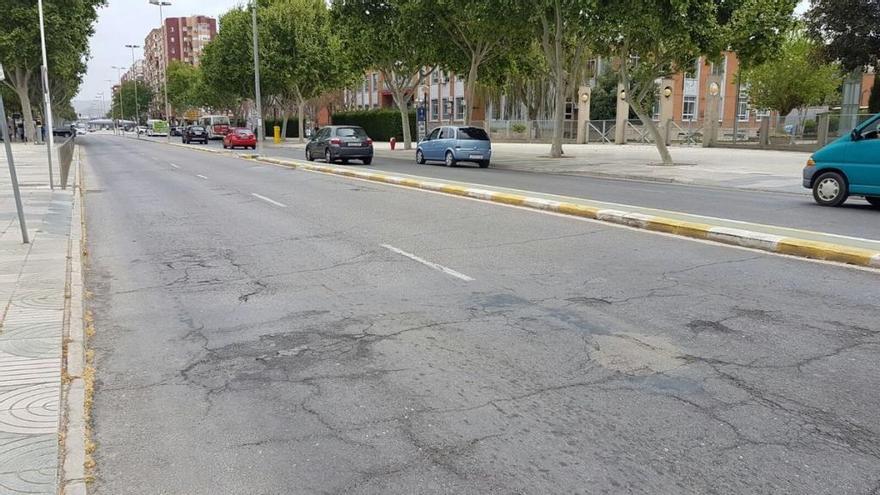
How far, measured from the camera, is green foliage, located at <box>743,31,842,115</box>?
5109cm

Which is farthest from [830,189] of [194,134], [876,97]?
[194,134]

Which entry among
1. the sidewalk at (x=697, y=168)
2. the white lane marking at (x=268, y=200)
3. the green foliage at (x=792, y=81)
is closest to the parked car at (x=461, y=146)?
the sidewalk at (x=697, y=168)

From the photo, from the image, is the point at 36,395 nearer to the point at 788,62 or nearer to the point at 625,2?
the point at 625,2

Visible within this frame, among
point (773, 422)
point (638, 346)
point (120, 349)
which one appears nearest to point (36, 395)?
point (120, 349)

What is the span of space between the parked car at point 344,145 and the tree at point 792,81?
34.3m

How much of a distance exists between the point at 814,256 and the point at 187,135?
60.2 metres

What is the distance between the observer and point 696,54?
24.7 meters

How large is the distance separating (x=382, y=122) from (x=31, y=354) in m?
57.0

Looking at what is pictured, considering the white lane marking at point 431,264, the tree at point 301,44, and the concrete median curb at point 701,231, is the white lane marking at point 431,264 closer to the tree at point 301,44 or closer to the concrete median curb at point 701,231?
the concrete median curb at point 701,231

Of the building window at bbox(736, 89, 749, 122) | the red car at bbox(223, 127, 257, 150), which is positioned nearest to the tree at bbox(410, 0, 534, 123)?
the red car at bbox(223, 127, 257, 150)

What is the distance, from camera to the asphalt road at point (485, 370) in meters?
3.49

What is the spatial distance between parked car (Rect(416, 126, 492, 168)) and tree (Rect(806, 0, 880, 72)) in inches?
650

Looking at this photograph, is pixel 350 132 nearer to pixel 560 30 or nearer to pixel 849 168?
pixel 560 30

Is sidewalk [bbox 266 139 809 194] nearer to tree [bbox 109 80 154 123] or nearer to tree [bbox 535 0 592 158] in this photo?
tree [bbox 535 0 592 158]
